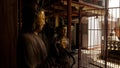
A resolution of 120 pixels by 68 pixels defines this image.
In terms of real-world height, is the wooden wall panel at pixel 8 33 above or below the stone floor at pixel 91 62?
above

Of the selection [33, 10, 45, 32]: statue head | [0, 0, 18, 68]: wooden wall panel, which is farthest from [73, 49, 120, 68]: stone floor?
[0, 0, 18, 68]: wooden wall panel

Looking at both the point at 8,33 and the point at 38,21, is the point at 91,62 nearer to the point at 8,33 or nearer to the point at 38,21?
the point at 38,21

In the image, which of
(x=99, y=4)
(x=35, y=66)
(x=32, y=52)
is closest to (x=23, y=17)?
(x=32, y=52)

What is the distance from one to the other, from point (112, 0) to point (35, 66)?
4.28 m

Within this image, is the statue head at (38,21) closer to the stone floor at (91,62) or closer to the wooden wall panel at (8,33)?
the wooden wall panel at (8,33)

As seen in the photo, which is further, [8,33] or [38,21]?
[38,21]

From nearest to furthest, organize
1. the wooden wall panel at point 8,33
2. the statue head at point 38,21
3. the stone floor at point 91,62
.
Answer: the wooden wall panel at point 8,33
the statue head at point 38,21
the stone floor at point 91,62

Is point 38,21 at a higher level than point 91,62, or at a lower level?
higher

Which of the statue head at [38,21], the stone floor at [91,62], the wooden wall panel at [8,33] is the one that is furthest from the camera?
the stone floor at [91,62]

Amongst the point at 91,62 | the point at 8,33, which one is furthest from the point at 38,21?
the point at 91,62

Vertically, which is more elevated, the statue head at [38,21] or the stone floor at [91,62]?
the statue head at [38,21]

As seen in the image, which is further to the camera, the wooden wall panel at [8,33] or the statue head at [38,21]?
the statue head at [38,21]

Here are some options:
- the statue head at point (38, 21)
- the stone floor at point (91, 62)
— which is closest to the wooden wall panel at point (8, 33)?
the statue head at point (38, 21)

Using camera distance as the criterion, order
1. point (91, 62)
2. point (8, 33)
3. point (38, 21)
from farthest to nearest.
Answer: point (91, 62)
point (38, 21)
point (8, 33)
